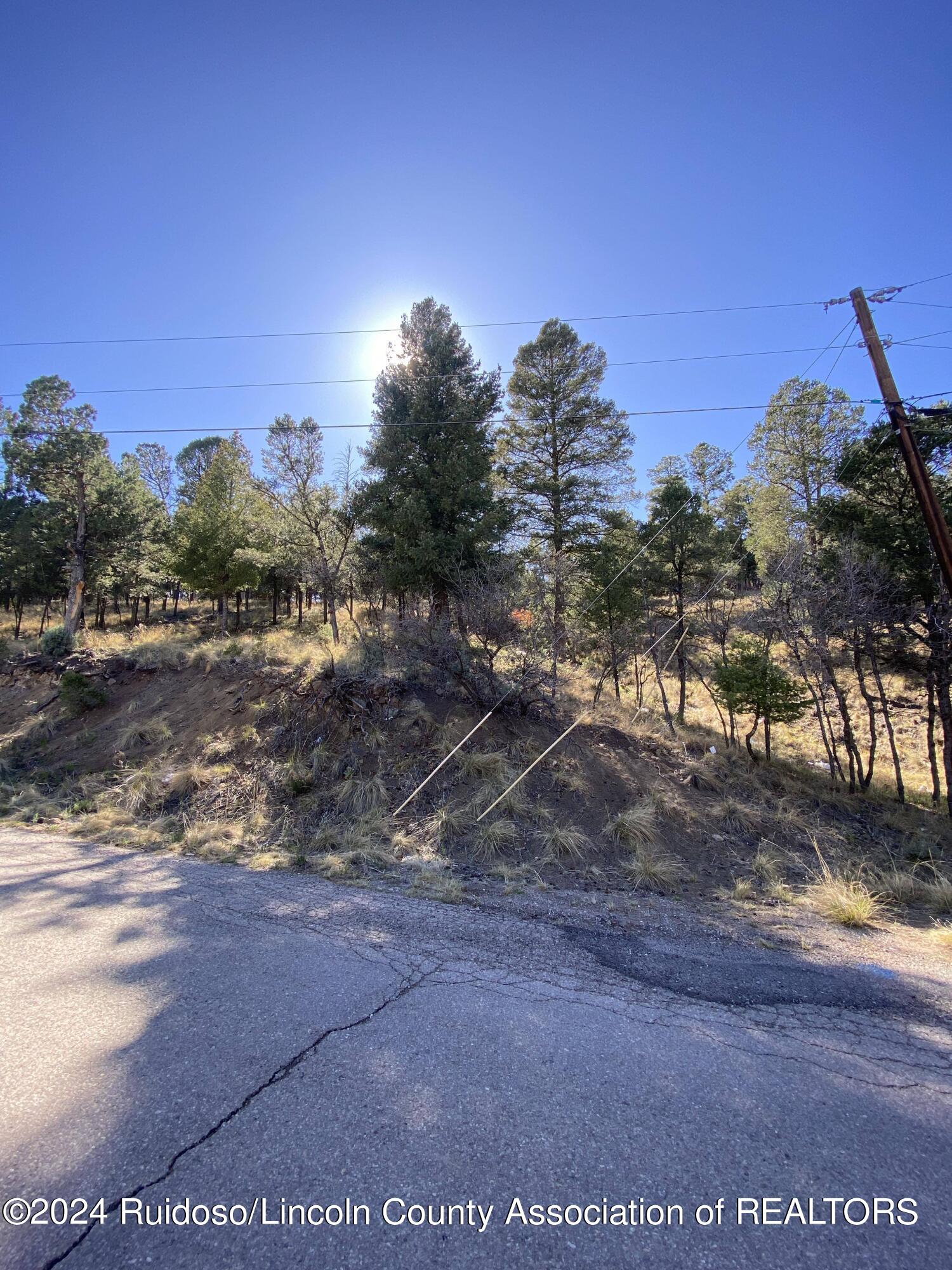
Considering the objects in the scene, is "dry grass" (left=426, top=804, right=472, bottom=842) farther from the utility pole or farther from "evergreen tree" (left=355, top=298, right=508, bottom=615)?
the utility pole

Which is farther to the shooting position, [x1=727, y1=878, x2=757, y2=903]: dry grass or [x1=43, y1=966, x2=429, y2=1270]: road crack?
[x1=727, y1=878, x2=757, y2=903]: dry grass

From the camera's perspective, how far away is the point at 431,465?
1478cm

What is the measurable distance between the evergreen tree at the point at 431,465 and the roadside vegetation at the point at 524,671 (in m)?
0.09

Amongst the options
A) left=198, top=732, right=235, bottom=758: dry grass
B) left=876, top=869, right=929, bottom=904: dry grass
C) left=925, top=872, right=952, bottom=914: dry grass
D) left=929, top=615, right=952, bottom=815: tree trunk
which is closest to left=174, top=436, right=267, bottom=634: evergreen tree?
left=198, top=732, right=235, bottom=758: dry grass

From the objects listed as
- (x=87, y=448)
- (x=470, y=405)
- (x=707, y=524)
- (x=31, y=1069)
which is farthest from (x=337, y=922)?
(x=87, y=448)

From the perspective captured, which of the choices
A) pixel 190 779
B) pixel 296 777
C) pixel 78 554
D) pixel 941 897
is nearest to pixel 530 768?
pixel 296 777

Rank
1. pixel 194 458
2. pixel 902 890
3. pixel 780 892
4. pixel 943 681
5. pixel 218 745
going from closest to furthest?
pixel 780 892, pixel 902 890, pixel 218 745, pixel 943 681, pixel 194 458

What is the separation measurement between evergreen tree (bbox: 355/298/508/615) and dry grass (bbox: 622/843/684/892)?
317 inches

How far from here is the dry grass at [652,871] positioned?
6270 millimetres

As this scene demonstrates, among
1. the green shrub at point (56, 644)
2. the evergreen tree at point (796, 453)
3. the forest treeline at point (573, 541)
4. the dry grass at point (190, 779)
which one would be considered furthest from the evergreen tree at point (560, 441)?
the green shrub at point (56, 644)

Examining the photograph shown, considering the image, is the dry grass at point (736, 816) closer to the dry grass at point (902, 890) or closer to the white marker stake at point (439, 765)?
the dry grass at point (902, 890)

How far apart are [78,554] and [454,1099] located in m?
26.0

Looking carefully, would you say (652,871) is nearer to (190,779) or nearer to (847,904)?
(847,904)

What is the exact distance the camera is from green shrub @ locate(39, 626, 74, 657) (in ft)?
51.7
